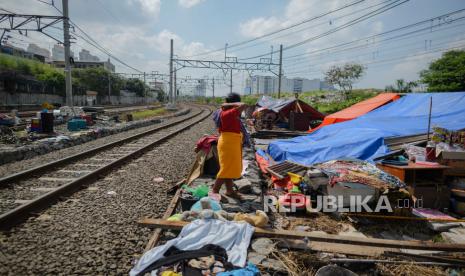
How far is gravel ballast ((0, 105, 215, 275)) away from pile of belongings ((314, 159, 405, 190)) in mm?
2971

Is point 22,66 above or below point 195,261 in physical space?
above

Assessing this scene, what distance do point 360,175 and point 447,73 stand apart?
28.8 meters

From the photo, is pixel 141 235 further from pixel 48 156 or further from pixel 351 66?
pixel 351 66

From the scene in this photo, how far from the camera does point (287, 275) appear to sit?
3.02 m

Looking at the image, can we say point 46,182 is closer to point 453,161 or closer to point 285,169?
point 285,169

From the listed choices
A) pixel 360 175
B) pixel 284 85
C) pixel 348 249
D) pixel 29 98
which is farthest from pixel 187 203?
pixel 284 85

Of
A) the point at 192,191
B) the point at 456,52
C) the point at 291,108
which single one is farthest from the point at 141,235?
the point at 456,52

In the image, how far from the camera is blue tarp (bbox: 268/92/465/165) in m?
6.91

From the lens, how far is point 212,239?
11.0ft

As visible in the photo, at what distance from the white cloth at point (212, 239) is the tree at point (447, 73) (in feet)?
95.5

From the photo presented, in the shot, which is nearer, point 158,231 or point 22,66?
point 158,231

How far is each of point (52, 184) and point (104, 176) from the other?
1.03 metres

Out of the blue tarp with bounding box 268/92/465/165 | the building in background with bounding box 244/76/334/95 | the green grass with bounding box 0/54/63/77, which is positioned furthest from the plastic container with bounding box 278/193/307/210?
the building in background with bounding box 244/76/334/95

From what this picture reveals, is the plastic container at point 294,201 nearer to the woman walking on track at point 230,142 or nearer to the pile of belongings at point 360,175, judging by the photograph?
the pile of belongings at point 360,175
